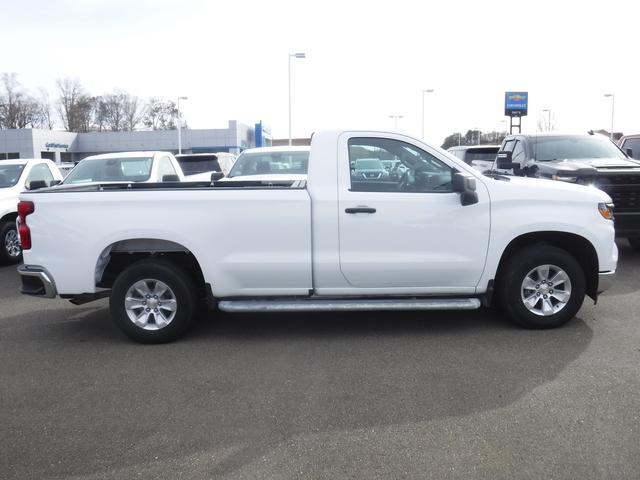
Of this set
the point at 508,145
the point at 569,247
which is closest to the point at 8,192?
the point at 569,247

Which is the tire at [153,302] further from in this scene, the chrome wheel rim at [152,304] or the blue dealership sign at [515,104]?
the blue dealership sign at [515,104]

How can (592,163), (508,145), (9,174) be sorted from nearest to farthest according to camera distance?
(592,163), (9,174), (508,145)

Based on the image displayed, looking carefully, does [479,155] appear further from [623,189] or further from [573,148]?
[623,189]

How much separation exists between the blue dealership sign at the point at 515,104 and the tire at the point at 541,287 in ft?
159

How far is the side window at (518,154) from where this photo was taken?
11.1 meters

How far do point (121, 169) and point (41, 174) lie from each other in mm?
1985

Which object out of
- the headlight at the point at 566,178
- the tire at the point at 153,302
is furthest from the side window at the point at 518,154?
the tire at the point at 153,302

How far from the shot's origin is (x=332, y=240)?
547cm

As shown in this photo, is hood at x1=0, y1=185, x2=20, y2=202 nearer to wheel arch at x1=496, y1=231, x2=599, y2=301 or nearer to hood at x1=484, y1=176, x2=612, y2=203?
hood at x1=484, y1=176, x2=612, y2=203

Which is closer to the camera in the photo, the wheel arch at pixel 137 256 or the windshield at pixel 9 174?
the wheel arch at pixel 137 256

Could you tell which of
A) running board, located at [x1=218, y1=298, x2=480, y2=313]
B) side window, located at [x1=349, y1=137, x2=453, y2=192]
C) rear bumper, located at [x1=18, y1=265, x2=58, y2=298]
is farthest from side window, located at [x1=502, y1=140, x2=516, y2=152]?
rear bumper, located at [x1=18, y1=265, x2=58, y2=298]

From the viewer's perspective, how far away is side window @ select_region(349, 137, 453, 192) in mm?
5637

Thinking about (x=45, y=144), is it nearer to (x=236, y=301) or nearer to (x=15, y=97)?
(x=15, y=97)

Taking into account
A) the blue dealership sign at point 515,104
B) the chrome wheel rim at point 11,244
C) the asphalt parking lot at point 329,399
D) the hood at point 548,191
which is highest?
the blue dealership sign at point 515,104
